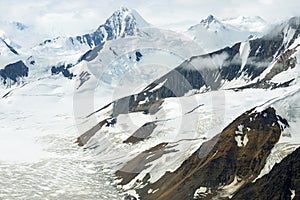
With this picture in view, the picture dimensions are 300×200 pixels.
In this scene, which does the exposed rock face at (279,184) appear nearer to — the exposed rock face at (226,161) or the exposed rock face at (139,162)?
the exposed rock face at (226,161)

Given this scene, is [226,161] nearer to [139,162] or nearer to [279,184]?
[279,184]

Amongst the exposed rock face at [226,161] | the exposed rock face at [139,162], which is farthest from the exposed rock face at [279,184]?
the exposed rock face at [139,162]

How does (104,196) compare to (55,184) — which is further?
(55,184)

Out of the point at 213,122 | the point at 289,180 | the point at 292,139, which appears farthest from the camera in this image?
the point at 213,122

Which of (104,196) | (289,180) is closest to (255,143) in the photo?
(289,180)

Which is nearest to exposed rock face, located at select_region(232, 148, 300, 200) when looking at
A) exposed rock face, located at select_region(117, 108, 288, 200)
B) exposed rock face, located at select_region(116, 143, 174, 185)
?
exposed rock face, located at select_region(117, 108, 288, 200)

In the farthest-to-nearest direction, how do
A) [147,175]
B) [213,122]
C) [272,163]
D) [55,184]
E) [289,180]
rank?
[213,122]
[55,184]
[147,175]
[272,163]
[289,180]

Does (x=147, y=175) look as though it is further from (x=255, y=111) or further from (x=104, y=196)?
(x=255, y=111)
